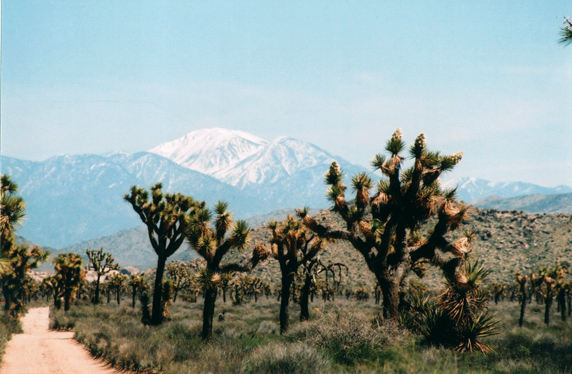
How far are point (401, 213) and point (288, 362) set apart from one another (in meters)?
7.23

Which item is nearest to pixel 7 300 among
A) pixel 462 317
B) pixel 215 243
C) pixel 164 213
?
pixel 164 213

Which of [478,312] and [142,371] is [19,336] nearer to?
[142,371]

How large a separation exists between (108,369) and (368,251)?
9868 mm

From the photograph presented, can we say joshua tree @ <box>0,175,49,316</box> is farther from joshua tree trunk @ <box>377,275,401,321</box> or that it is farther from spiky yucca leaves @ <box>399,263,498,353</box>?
spiky yucca leaves @ <box>399,263,498,353</box>

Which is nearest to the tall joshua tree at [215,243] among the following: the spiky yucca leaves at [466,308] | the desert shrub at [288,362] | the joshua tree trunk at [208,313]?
the joshua tree trunk at [208,313]

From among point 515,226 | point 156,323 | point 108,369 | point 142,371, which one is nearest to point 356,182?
point 142,371

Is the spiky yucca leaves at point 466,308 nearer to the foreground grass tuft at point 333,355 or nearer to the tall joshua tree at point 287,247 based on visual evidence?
the foreground grass tuft at point 333,355

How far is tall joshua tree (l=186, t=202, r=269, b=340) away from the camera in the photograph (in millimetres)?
18312

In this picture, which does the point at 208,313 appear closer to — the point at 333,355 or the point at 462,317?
the point at 333,355

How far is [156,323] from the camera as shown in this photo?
2564 centimetres

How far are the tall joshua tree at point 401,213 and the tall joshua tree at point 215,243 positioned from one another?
3.96 meters

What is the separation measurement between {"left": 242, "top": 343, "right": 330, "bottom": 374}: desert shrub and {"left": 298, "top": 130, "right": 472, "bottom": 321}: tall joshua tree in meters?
5.31

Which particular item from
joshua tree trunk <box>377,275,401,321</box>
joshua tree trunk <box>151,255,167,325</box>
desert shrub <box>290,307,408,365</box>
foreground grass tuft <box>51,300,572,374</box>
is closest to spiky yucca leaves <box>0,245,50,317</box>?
joshua tree trunk <box>151,255,167,325</box>

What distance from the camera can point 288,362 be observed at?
10633 millimetres
